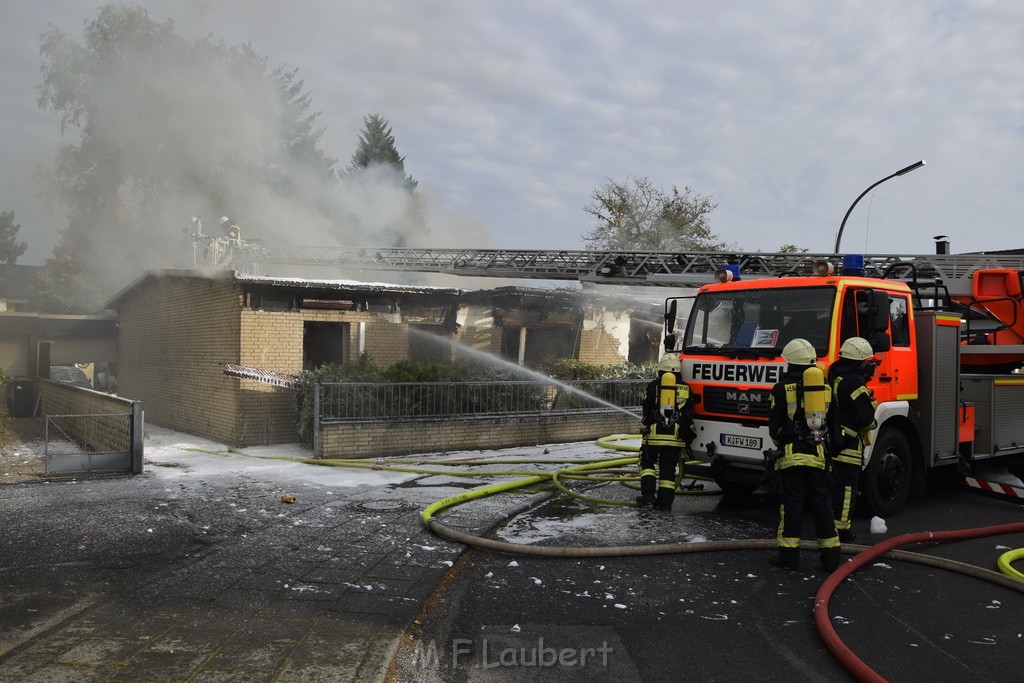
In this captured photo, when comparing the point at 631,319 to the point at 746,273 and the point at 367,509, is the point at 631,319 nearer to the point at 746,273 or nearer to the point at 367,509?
the point at 746,273

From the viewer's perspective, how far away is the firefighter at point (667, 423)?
754cm

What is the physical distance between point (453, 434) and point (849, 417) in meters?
7.35

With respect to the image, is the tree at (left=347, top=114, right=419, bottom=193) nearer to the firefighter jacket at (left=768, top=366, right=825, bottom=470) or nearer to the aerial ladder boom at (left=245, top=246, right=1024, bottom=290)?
→ the aerial ladder boom at (left=245, top=246, right=1024, bottom=290)

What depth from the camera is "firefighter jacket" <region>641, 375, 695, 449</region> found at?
755 cm

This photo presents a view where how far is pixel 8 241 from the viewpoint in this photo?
6950cm

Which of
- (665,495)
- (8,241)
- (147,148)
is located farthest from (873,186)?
(8,241)

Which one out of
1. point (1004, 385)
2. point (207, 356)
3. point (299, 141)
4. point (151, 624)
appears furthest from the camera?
point (299, 141)

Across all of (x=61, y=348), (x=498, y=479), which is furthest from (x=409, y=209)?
(x=498, y=479)

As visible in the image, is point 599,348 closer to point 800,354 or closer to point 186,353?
point 186,353

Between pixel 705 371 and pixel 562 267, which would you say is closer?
pixel 705 371

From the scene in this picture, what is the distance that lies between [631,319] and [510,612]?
16.2 metres

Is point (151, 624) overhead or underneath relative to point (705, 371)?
underneath

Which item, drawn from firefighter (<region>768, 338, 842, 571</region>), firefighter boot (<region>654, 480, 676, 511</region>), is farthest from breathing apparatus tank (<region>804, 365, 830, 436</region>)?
firefighter boot (<region>654, 480, 676, 511</region>)

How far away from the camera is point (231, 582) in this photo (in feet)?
17.5
